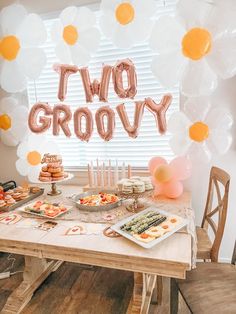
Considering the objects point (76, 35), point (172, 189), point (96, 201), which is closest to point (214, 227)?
point (172, 189)

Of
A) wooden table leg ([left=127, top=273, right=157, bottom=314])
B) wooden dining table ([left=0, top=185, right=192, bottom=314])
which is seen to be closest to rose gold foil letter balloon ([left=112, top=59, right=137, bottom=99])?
wooden dining table ([left=0, top=185, right=192, bottom=314])

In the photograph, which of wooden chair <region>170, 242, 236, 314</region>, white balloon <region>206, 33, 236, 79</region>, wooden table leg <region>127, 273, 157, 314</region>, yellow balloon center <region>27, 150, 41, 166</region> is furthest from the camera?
yellow balloon center <region>27, 150, 41, 166</region>

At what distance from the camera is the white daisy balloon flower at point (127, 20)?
183 centimetres

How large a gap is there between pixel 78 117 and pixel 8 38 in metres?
0.86

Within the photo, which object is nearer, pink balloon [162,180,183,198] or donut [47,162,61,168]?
pink balloon [162,180,183,198]

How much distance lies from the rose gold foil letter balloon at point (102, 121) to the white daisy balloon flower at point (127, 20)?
494mm

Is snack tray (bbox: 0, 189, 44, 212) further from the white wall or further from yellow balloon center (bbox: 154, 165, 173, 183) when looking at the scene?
the white wall

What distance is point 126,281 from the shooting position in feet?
6.88

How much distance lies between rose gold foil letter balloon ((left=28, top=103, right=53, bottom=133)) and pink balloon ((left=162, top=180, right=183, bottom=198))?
1.14 metres

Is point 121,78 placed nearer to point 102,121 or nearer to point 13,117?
point 102,121

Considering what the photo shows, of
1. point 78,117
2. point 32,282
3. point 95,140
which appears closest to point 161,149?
point 95,140

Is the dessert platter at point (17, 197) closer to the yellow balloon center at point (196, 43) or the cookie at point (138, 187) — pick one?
the cookie at point (138, 187)

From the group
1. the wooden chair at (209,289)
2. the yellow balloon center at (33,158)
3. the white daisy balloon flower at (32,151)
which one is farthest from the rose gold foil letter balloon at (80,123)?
the wooden chair at (209,289)

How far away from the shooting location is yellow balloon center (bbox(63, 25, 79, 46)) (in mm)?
1995
